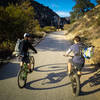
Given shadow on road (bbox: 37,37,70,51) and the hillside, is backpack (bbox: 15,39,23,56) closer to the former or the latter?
the hillside

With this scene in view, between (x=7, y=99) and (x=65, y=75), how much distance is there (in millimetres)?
2829

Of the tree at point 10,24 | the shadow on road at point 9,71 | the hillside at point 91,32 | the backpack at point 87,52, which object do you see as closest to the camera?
the backpack at point 87,52

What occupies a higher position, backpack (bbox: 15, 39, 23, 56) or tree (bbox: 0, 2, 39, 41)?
tree (bbox: 0, 2, 39, 41)

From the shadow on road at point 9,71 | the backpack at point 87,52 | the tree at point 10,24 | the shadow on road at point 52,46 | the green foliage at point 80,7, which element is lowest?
the shadow on road at point 9,71

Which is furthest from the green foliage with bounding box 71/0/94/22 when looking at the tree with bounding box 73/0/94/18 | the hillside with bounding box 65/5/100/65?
the hillside with bounding box 65/5/100/65

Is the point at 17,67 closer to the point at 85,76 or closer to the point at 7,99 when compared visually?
the point at 7,99

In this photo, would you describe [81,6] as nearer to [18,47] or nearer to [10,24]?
[10,24]

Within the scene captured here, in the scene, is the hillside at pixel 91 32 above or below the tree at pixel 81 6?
below

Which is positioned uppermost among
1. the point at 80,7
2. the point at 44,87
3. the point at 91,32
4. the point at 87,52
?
the point at 80,7

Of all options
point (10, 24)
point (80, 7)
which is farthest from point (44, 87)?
point (80, 7)

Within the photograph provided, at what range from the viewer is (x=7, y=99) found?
3508 mm

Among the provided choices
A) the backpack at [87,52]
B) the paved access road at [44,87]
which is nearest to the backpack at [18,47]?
the paved access road at [44,87]

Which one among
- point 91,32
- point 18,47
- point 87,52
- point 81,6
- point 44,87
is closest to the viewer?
point 87,52

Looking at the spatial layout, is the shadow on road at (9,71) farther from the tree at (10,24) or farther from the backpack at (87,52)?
the tree at (10,24)
